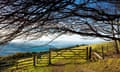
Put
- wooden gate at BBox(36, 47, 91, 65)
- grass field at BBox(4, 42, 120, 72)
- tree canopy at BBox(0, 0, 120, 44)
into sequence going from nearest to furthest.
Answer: tree canopy at BBox(0, 0, 120, 44) → grass field at BBox(4, 42, 120, 72) → wooden gate at BBox(36, 47, 91, 65)

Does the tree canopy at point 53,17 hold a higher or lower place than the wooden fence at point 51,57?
higher

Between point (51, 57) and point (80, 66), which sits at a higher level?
point (80, 66)

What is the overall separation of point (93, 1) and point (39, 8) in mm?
1762

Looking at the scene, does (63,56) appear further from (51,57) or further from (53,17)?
(53,17)

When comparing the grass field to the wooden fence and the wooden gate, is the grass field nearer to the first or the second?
the wooden gate

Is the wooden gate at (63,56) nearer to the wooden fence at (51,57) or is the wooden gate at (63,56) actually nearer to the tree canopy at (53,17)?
the wooden fence at (51,57)

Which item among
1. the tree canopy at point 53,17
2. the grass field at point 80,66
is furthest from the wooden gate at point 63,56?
the tree canopy at point 53,17

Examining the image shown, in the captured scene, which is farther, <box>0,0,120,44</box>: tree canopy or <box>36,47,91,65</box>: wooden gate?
<box>36,47,91,65</box>: wooden gate

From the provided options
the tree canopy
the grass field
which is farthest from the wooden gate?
the tree canopy

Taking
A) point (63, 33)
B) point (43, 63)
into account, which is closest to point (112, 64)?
point (43, 63)

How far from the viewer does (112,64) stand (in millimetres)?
22203

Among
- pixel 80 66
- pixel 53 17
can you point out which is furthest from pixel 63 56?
pixel 53 17

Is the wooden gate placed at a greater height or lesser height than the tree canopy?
lesser

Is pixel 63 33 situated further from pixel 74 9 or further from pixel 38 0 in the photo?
pixel 38 0
